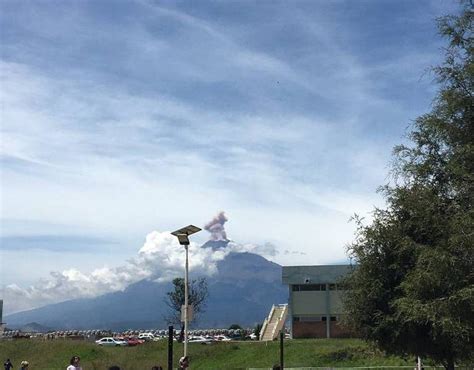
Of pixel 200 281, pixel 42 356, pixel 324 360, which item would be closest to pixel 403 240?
pixel 324 360

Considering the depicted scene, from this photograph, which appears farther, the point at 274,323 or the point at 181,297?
the point at 274,323

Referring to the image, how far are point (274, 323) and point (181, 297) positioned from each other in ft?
40.9

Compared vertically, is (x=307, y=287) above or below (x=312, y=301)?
above

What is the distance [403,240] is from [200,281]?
71.8 meters

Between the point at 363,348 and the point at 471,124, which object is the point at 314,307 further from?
the point at 471,124

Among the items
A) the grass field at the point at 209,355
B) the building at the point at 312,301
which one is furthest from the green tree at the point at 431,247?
the building at the point at 312,301

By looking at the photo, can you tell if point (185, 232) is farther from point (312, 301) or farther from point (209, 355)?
point (312, 301)

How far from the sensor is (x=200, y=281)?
95.4 m

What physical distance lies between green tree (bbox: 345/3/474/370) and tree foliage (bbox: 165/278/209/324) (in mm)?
52131

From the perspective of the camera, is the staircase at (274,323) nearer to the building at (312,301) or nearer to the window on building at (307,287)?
the building at (312,301)

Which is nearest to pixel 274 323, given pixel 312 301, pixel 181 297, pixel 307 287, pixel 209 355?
pixel 307 287

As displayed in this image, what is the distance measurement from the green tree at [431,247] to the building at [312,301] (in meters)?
51.6

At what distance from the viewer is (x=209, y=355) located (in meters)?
62.9

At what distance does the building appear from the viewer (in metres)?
79.5
